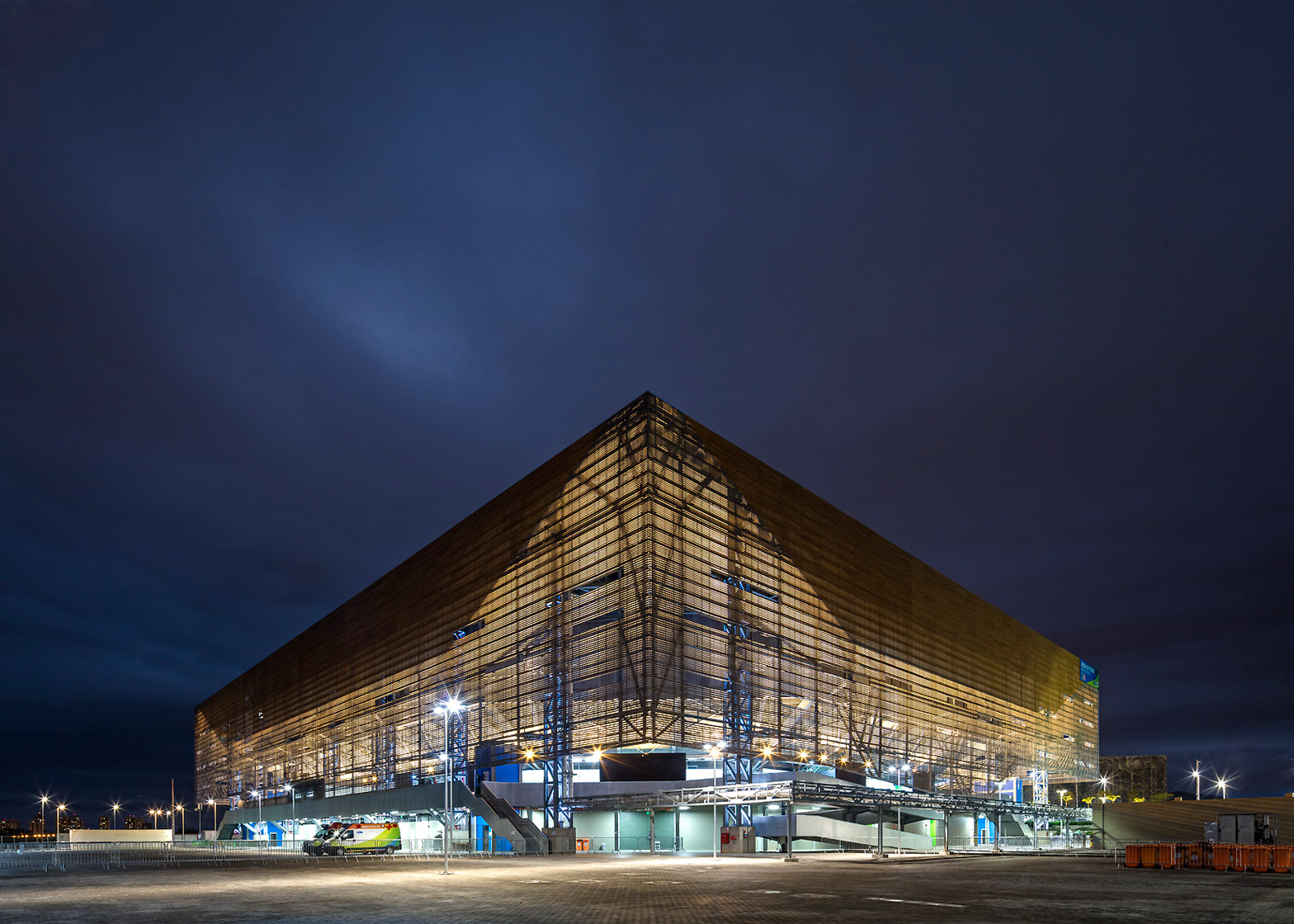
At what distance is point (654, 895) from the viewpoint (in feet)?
80.6

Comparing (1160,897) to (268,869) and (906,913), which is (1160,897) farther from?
(268,869)

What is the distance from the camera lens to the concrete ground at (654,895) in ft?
63.4

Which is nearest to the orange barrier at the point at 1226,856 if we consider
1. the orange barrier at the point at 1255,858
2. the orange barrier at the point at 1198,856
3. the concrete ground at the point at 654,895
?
the orange barrier at the point at 1255,858

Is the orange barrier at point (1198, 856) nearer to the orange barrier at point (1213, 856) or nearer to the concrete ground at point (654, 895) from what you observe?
the orange barrier at point (1213, 856)

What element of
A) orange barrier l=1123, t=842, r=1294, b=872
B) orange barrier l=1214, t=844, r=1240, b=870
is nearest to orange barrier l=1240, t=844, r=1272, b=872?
orange barrier l=1123, t=842, r=1294, b=872

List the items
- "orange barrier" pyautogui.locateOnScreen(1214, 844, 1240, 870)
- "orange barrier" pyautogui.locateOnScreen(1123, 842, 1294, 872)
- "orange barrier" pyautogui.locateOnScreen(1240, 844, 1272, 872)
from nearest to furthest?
"orange barrier" pyautogui.locateOnScreen(1123, 842, 1294, 872) → "orange barrier" pyautogui.locateOnScreen(1240, 844, 1272, 872) → "orange barrier" pyautogui.locateOnScreen(1214, 844, 1240, 870)

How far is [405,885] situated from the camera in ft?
95.0

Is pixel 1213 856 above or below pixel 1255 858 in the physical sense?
below

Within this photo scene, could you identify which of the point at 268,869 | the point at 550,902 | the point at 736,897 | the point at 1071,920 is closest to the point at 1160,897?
the point at 1071,920

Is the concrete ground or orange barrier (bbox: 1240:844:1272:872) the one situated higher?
the concrete ground

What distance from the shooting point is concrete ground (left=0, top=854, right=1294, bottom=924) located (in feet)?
63.4

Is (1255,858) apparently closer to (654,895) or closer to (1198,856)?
(1198,856)

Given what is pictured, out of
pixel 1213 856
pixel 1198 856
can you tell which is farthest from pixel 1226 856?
pixel 1198 856

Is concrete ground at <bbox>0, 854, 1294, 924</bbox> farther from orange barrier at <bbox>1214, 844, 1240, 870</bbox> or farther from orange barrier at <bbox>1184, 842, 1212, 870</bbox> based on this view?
orange barrier at <bbox>1184, 842, 1212, 870</bbox>
